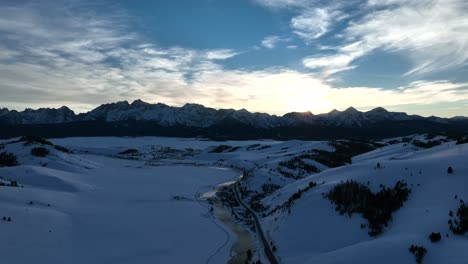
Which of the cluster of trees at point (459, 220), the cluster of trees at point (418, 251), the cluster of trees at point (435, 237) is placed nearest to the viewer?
the cluster of trees at point (418, 251)

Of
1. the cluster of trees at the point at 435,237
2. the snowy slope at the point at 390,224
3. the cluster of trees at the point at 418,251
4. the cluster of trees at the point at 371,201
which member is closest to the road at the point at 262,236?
the snowy slope at the point at 390,224

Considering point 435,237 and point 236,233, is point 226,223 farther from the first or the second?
point 435,237

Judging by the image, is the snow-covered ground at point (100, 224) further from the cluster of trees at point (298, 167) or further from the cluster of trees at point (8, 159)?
the cluster of trees at point (298, 167)

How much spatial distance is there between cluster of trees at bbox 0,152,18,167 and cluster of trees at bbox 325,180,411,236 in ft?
119

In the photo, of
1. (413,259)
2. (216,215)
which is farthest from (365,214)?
(216,215)

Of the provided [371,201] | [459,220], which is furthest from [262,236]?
[459,220]

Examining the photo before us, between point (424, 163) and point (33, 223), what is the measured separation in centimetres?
2136

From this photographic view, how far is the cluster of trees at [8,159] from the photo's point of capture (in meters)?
43.7

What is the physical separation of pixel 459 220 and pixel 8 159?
45601mm

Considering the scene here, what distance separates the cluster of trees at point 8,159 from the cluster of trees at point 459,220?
42917mm

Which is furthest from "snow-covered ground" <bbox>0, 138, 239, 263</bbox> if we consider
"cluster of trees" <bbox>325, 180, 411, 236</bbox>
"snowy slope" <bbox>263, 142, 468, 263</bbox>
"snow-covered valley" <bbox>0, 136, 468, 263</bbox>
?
"cluster of trees" <bbox>325, 180, 411, 236</bbox>

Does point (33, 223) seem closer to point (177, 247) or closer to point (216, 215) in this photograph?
point (177, 247)

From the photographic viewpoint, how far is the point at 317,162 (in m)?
60.2

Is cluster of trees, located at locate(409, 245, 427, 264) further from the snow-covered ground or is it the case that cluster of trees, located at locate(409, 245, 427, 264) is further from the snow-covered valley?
the snow-covered ground
